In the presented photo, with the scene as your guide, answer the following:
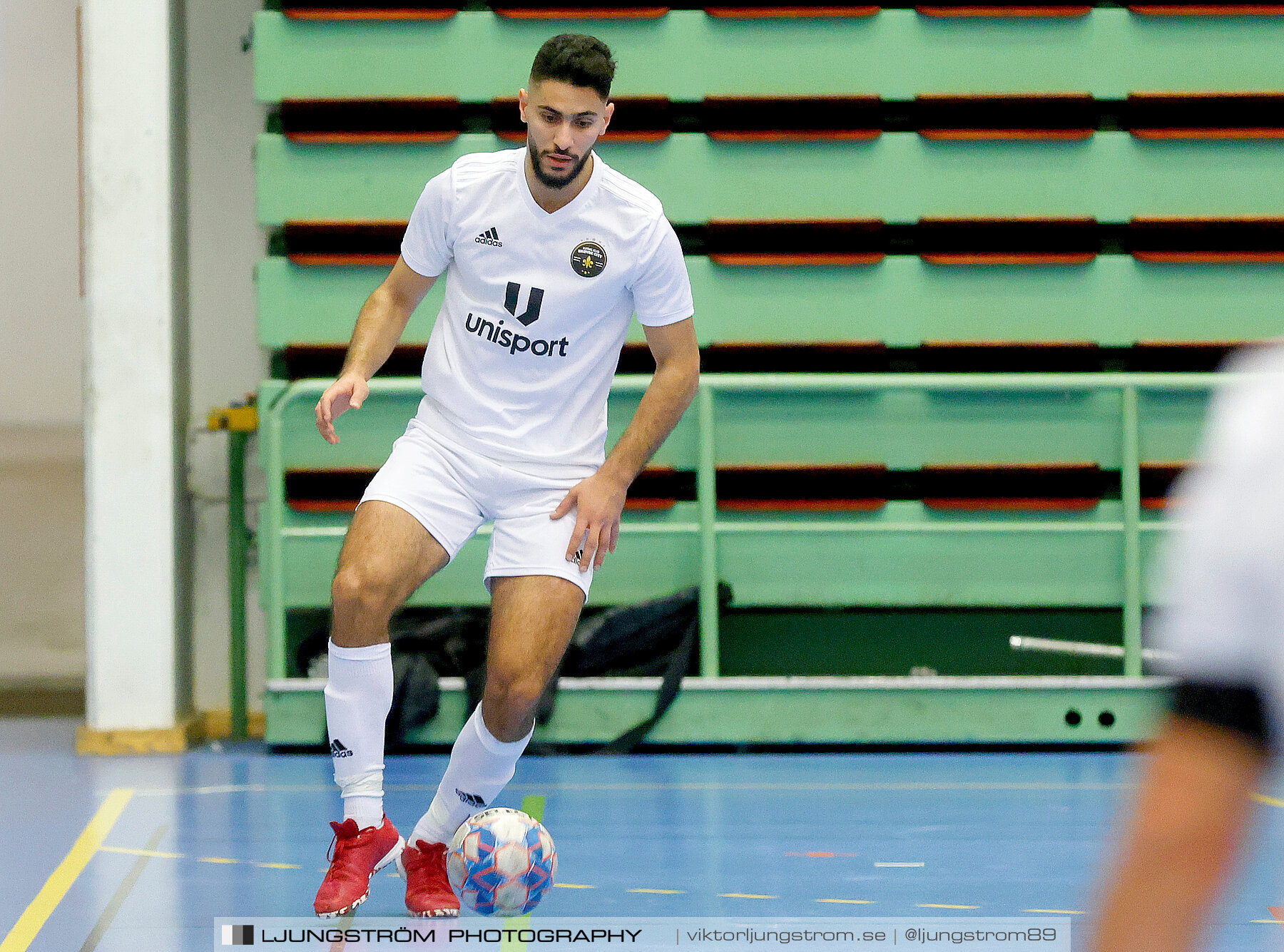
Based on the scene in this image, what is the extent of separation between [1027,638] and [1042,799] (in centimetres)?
104

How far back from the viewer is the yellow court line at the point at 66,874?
335 cm

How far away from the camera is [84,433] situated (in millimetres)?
6113

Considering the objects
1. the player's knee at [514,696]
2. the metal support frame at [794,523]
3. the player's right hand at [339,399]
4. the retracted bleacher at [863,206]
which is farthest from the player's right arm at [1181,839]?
the retracted bleacher at [863,206]

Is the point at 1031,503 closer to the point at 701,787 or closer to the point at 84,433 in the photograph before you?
the point at 701,787

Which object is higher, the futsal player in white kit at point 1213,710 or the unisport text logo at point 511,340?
the unisport text logo at point 511,340

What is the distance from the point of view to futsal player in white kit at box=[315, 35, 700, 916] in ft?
11.0

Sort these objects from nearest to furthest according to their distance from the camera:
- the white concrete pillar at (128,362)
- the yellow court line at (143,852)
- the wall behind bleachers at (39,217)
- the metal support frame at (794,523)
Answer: the yellow court line at (143,852)
the metal support frame at (794,523)
the white concrete pillar at (128,362)
the wall behind bleachers at (39,217)

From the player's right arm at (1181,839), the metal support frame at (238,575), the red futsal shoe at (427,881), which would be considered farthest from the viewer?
the metal support frame at (238,575)

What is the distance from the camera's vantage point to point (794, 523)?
615cm

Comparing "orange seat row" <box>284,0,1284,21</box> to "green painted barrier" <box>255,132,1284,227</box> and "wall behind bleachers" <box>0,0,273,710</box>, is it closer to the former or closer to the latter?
"green painted barrier" <box>255,132,1284,227</box>

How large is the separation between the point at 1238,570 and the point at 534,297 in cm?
258

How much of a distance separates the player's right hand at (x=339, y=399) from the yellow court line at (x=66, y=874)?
53.5 inches

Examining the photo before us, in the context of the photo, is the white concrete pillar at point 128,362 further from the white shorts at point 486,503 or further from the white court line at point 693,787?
the white shorts at point 486,503

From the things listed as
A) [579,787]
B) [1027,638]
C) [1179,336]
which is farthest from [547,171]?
[1179,336]
